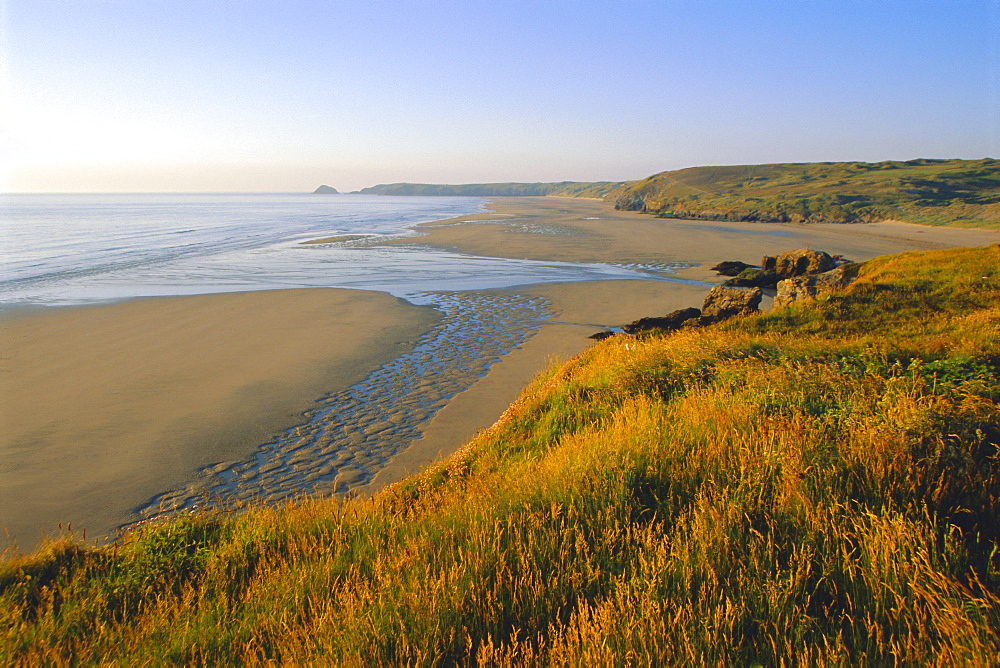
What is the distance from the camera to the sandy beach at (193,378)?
7.20 m

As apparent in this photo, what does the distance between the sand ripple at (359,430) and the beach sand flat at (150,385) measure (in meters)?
0.36

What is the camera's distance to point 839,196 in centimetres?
6475

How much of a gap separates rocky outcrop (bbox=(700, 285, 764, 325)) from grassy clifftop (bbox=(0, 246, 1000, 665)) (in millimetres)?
7459

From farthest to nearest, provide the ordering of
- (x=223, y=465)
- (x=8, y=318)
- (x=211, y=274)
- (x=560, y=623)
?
1. (x=211, y=274)
2. (x=8, y=318)
3. (x=223, y=465)
4. (x=560, y=623)

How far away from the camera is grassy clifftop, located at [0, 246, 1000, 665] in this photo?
2.67 m

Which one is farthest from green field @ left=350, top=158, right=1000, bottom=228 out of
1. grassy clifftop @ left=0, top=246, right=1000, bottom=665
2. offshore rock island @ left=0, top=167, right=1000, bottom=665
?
grassy clifftop @ left=0, top=246, right=1000, bottom=665

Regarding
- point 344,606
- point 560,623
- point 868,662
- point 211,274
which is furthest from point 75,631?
point 211,274

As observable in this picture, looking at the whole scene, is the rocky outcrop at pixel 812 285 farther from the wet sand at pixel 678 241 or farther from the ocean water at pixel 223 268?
the ocean water at pixel 223 268

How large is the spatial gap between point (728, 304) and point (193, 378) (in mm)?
11918

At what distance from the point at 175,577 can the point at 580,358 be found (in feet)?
24.5

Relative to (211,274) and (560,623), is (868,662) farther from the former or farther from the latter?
(211,274)

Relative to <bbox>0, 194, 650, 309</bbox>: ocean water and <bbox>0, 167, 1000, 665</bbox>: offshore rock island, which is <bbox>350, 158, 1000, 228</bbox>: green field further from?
<bbox>0, 167, 1000, 665</bbox>: offshore rock island

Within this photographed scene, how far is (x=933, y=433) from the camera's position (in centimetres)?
411

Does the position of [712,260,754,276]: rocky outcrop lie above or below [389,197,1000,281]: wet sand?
below
